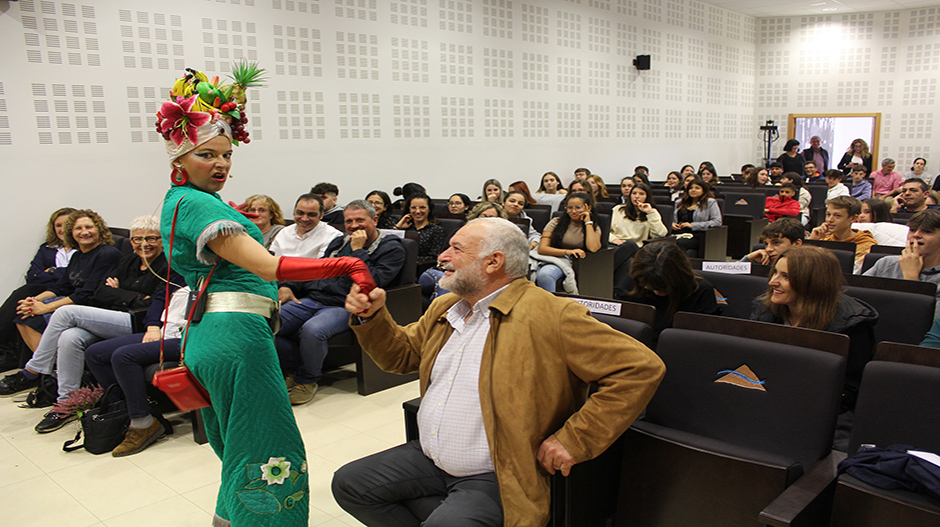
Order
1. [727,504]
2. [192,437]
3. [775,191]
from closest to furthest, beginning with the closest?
1. [727,504]
2. [192,437]
3. [775,191]

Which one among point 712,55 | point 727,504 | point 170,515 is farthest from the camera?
point 712,55

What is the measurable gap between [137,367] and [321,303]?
112 centimetres

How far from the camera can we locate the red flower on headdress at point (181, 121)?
6.43 ft

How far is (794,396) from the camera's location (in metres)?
1.90

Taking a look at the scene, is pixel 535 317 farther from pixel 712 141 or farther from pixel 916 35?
pixel 916 35

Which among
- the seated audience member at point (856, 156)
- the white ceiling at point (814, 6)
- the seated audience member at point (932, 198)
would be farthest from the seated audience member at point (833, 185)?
the white ceiling at point (814, 6)

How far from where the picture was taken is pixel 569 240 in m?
5.45

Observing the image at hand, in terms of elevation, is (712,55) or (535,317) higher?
(712,55)

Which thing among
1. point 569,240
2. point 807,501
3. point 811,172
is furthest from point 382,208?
point 811,172

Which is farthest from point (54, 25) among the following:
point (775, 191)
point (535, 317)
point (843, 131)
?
point (843, 131)

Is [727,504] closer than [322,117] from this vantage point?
Yes

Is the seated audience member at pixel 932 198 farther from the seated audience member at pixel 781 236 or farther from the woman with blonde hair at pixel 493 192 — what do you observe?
the woman with blonde hair at pixel 493 192

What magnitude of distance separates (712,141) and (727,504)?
44.5 ft

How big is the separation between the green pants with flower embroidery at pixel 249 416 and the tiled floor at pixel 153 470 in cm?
68
